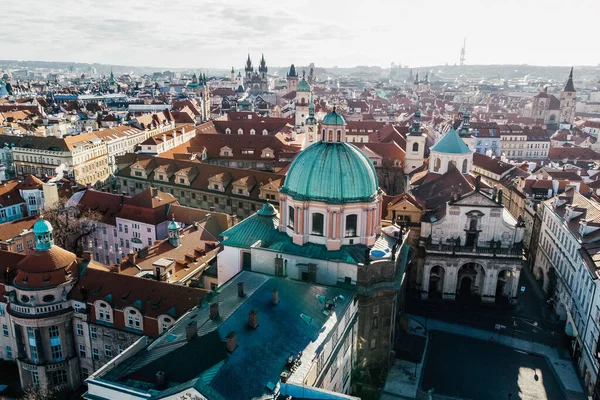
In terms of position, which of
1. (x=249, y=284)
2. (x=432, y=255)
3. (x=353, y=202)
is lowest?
(x=432, y=255)

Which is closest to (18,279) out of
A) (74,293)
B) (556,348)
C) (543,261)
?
(74,293)

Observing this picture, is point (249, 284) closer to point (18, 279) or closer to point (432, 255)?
point (18, 279)

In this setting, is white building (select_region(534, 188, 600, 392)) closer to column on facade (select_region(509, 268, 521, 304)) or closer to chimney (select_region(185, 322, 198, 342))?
column on facade (select_region(509, 268, 521, 304))

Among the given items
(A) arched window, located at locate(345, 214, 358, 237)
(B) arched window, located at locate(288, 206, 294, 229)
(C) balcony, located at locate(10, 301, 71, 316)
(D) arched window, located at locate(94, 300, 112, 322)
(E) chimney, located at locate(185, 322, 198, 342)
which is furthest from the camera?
(B) arched window, located at locate(288, 206, 294, 229)

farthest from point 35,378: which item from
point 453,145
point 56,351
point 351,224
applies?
point 453,145

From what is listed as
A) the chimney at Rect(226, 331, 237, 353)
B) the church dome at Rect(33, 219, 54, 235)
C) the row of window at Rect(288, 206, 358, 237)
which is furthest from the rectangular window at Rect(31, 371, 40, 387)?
the row of window at Rect(288, 206, 358, 237)

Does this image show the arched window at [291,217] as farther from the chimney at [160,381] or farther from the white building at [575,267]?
the white building at [575,267]
